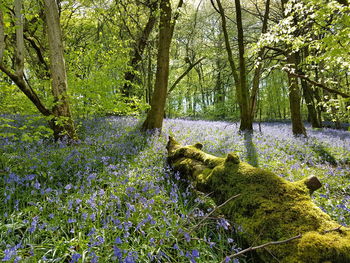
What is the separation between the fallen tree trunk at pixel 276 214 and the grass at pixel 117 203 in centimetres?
31

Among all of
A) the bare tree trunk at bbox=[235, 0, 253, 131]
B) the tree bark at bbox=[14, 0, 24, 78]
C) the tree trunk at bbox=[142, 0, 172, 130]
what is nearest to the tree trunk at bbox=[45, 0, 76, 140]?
the tree bark at bbox=[14, 0, 24, 78]

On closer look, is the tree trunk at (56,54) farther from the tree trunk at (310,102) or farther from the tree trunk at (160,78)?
the tree trunk at (310,102)

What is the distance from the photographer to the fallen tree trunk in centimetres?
222

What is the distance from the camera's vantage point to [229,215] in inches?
122

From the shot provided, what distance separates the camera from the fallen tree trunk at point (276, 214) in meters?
2.22

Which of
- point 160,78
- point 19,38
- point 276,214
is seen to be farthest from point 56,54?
point 276,214

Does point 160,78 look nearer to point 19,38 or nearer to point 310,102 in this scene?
point 19,38

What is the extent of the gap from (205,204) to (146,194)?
3.39ft

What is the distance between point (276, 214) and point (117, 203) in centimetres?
217

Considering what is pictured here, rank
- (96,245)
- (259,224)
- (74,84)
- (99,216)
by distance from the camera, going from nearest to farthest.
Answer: (96,245), (259,224), (99,216), (74,84)

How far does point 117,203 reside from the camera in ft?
10.8

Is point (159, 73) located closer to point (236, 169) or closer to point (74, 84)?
point (74, 84)

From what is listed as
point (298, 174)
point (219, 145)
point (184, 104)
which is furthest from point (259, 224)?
point (184, 104)

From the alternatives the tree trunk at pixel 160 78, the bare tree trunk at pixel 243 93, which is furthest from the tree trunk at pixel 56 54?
the bare tree trunk at pixel 243 93
